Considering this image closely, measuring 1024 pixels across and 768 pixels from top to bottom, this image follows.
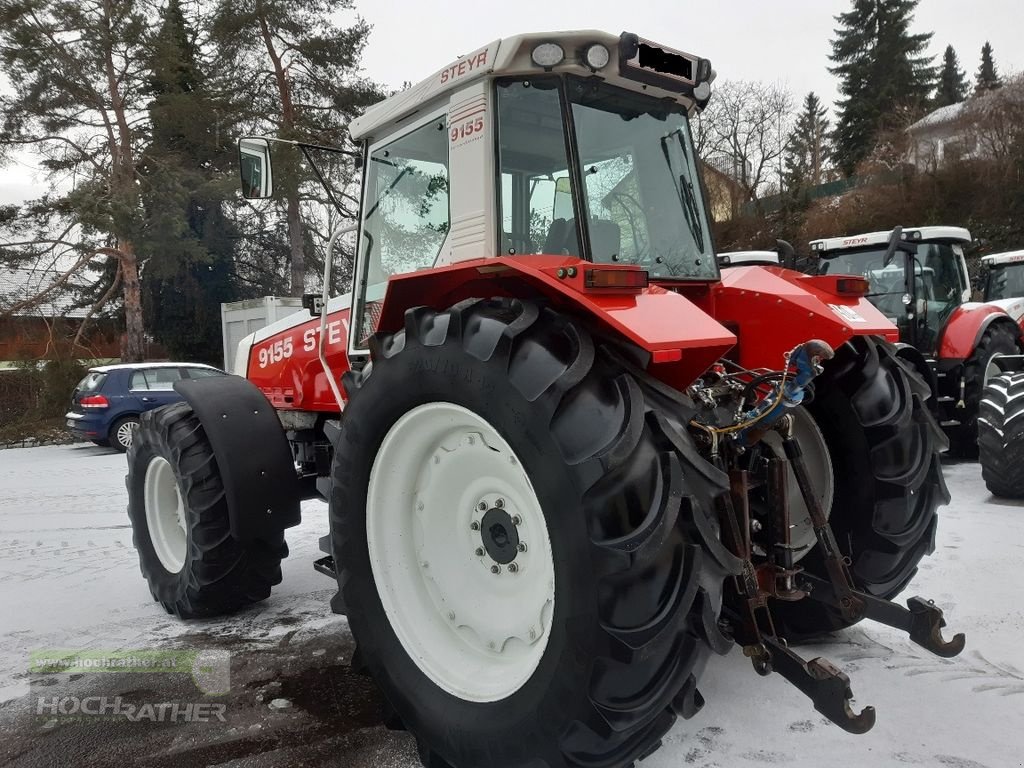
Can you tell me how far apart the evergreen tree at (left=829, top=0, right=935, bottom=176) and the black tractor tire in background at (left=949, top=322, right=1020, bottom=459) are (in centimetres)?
2511

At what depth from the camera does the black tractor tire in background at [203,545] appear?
3549mm

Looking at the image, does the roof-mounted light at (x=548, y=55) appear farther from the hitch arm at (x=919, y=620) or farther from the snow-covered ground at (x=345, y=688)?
the snow-covered ground at (x=345, y=688)

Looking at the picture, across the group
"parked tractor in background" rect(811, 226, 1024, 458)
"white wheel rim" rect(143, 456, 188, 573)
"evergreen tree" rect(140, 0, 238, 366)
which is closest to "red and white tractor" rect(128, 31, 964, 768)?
"white wheel rim" rect(143, 456, 188, 573)

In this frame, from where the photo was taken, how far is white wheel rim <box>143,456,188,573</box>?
162 inches

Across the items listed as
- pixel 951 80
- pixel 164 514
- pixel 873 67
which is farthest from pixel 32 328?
pixel 951 80

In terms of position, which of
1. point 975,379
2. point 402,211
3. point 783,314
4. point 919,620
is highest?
point 402,211

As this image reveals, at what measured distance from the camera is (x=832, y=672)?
6.61 feet

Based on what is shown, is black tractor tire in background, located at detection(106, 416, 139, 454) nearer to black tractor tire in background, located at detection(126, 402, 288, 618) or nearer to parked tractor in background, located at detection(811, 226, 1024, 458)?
black tractor tire in background, located at detection(126, 402, 288, 618)

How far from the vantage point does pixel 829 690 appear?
6.57ft

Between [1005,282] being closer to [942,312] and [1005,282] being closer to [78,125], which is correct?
[942,312]

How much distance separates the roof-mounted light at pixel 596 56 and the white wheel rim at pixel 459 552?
1.16m

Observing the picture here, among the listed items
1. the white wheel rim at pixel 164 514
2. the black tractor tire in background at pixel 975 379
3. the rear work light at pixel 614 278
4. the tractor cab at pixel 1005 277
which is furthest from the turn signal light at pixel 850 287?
the tractor cab at pixel 1005 277

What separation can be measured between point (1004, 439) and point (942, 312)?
3051mm

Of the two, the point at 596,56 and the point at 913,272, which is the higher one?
the point at 596,56
